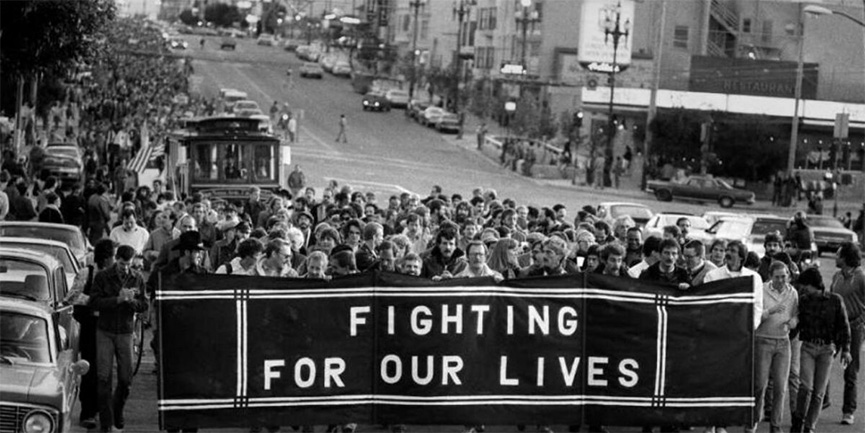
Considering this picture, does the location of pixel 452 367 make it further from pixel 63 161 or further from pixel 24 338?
pixel 63 161

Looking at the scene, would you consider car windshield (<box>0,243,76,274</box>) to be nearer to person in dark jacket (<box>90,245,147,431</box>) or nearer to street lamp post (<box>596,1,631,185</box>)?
person in dark jacket (<box>90,245,147,431</box>)

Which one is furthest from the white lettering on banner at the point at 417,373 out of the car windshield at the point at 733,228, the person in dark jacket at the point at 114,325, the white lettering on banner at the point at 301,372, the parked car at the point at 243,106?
the parked car at the point at 243,106

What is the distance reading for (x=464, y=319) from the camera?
12859 mm

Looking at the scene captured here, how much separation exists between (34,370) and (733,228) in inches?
1114

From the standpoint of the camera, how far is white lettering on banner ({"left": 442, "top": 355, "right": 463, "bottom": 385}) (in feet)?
41.9

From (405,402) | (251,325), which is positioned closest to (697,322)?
(405,402)

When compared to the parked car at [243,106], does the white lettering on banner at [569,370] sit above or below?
above

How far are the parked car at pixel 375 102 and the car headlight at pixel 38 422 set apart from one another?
3313 inches

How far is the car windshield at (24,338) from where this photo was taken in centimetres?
1283

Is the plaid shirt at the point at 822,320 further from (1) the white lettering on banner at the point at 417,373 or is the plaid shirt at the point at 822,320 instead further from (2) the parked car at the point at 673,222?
(2) the parked car at the point at 673,222

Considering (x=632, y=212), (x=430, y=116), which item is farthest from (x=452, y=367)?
(x=430, y=116)

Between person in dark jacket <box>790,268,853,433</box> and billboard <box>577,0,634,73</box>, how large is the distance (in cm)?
6633

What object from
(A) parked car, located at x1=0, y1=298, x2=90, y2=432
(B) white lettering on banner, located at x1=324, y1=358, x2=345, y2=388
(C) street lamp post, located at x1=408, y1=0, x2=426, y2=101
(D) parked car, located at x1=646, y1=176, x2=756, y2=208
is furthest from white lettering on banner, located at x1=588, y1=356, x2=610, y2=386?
(C) street lamp post, located at x1=408, y1=0, x2=426, y2=101

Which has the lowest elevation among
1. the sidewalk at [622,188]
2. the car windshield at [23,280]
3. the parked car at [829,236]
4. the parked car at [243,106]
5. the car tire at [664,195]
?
the sidewalk at [622,188]
